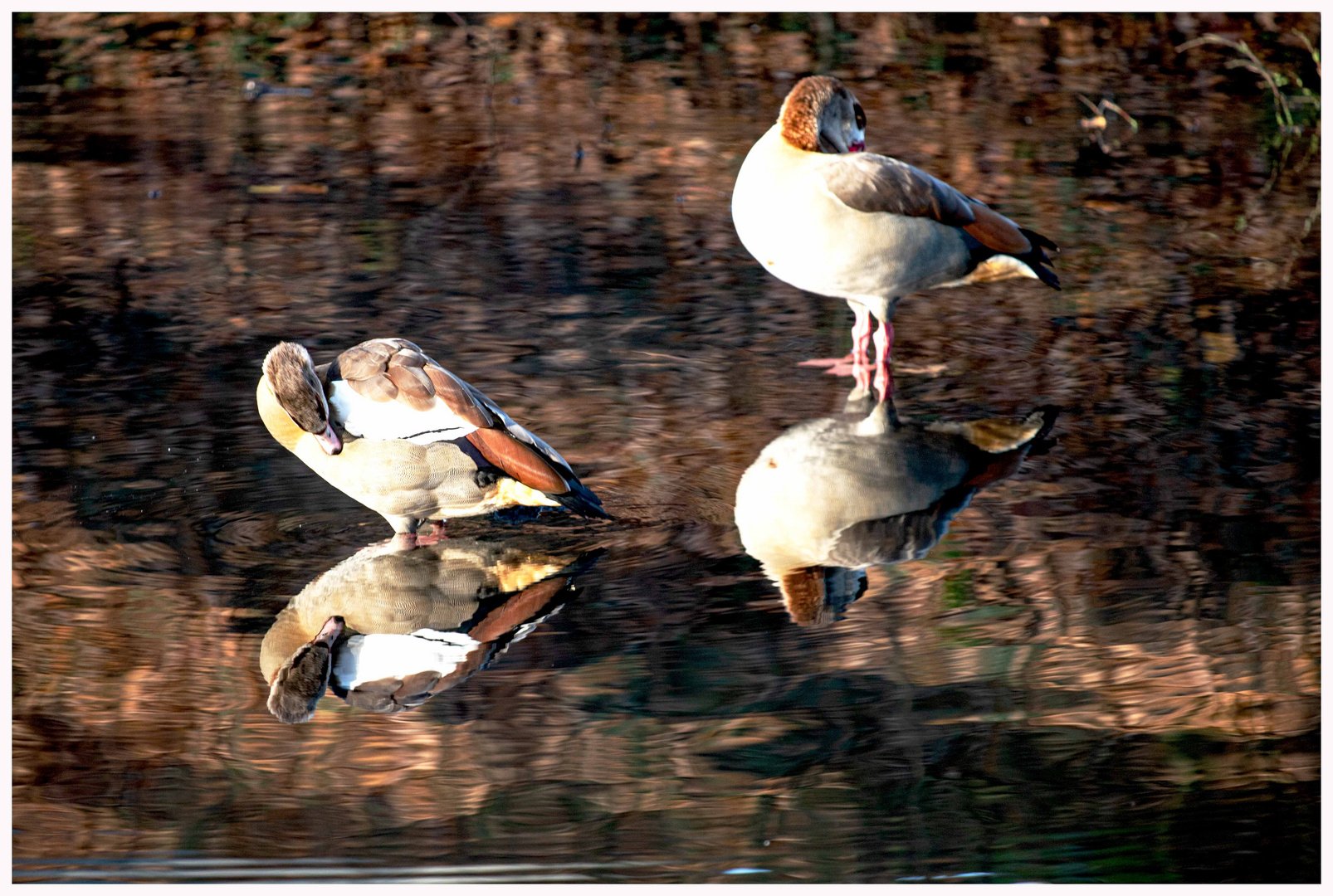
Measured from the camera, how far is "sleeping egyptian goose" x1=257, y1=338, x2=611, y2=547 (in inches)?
197

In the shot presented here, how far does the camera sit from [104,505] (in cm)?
549

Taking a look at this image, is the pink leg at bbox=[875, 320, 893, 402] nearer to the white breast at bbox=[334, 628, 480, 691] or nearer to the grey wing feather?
the grey wing feather

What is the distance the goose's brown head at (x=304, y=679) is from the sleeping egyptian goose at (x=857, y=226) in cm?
302

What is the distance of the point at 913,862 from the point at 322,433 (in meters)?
2.45

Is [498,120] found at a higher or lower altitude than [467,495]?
higher

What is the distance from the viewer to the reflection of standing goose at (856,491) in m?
5.08

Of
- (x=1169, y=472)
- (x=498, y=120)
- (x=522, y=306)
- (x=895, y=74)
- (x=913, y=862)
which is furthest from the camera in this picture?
(x=895, y=74)

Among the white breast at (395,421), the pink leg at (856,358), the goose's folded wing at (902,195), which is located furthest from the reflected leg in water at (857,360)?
the white breast at (395,421)

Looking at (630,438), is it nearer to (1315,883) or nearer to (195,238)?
(1315,883)

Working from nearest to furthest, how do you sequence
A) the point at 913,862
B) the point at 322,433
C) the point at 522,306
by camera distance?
1. the point at 913,862
2. the point at 322,433
3. the point at 522,306

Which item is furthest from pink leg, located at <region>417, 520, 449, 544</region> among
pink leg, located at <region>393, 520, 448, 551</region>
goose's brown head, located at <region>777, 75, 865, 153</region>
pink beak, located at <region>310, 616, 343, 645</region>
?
goose's brown head, located at <region>777, 75, 865, 153</region>

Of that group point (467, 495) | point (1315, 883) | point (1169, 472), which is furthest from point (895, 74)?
point (1315, 883)

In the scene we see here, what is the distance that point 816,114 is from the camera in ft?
23.0

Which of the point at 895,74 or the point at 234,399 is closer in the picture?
the point at 234,399
